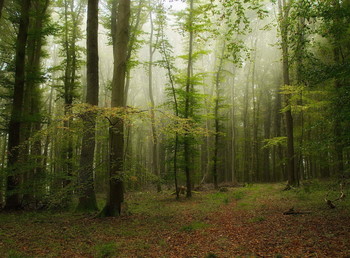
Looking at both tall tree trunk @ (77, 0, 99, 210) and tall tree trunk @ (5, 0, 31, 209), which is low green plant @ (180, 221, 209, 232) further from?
tall tree trunk @ (5, 0, 31, 209)

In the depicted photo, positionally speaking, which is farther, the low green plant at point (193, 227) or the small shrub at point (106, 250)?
the low green plant at point (193, 227)

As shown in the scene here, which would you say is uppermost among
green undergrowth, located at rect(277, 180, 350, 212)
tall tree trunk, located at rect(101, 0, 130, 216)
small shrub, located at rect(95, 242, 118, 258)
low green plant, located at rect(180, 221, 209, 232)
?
tall tree trunk, located at rect(101, 0, 130, 216)

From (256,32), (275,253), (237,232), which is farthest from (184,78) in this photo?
(256,32)

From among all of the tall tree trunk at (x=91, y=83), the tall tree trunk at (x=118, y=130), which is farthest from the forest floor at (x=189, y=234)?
the tall tree trunk at (x=91, y=83)

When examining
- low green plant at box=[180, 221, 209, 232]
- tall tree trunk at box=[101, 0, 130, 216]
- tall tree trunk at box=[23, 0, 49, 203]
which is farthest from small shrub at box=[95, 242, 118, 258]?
tall tree trunk at box=[23, 0, 49, 203]

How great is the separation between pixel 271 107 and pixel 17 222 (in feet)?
91.2

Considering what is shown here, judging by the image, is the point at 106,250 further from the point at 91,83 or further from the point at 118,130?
the point at 91,83

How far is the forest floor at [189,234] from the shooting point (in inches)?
206

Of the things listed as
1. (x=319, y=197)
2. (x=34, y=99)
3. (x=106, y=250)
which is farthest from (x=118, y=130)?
(x=34, y=99)

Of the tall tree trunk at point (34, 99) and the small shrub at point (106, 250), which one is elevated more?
the tall tree trunk at point (34, 99)

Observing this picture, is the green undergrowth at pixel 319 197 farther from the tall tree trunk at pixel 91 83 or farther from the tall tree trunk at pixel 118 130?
the tall tree trunk at pixel 91 83

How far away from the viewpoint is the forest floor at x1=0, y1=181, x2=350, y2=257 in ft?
17.2

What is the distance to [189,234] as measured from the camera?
22.5ft

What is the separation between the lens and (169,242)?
620 centimetres
